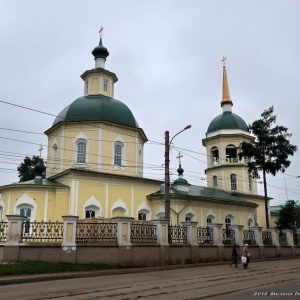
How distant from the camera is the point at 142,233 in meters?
16.8

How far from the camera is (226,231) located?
21.3 metres

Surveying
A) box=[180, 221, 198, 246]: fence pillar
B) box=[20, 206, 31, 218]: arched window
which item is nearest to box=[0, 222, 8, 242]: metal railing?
box=[20, 206, 31, 218]: arched window

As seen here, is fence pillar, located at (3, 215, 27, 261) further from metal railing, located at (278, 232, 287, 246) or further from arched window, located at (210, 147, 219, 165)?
arched window, located at (210, 147, 219, 165)

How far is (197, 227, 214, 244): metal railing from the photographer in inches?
750

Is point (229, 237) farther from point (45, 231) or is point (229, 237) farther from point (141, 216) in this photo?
point (45, 231)

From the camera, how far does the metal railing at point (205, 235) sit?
1906 cm

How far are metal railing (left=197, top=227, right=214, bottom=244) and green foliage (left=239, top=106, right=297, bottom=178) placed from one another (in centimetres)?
1110

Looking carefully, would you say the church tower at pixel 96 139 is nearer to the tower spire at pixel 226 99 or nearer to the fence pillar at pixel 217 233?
the fence pillar at pixel 217 233

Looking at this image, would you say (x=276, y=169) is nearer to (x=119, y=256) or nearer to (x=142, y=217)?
(x=142, y=217)

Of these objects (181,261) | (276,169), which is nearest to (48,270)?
(181,261)

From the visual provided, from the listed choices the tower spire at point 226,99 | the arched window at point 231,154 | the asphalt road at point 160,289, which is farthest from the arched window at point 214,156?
the asphalt road at point 160,289

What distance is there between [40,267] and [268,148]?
69.6ft

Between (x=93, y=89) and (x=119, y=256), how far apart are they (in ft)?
56.4

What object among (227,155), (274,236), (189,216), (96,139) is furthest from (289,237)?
(96,139)
